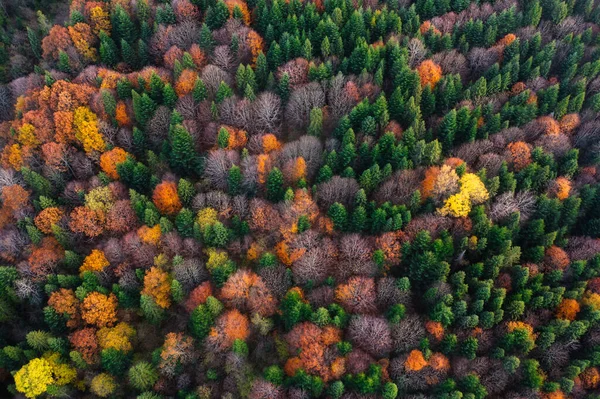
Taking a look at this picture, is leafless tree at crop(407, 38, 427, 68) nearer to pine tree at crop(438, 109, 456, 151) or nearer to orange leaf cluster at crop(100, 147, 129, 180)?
pine tree at crop(438, 109, 456, 151)

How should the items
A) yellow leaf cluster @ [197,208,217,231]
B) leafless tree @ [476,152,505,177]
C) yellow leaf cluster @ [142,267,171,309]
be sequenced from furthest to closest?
leafless tree @ [476,152,505,177] → yellow leaf cluster @ [197,208,217,231] → yellow leaf cluster @ [142,267,171,309]

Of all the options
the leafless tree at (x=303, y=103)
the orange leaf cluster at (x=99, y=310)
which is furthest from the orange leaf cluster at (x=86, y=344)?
the leafless tree at (x=303, y=103)

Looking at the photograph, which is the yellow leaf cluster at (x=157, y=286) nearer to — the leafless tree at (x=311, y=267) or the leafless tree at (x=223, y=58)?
the leafless tree at (x=311, y=267)

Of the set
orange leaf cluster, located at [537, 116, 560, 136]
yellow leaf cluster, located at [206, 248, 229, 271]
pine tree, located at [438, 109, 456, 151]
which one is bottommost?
yellow leaf cluster, located at [206, 248, 229, 271]

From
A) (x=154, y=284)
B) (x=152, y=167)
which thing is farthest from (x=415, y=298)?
(x=152, y=167)

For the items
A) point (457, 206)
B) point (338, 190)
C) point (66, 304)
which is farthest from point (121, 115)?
point (457, 206)

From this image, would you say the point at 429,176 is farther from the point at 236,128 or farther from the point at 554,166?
the point at 236,128

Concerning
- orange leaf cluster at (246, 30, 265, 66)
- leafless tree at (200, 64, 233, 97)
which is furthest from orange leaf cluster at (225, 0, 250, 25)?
leafless tree at (200, 64, 233, 97)
